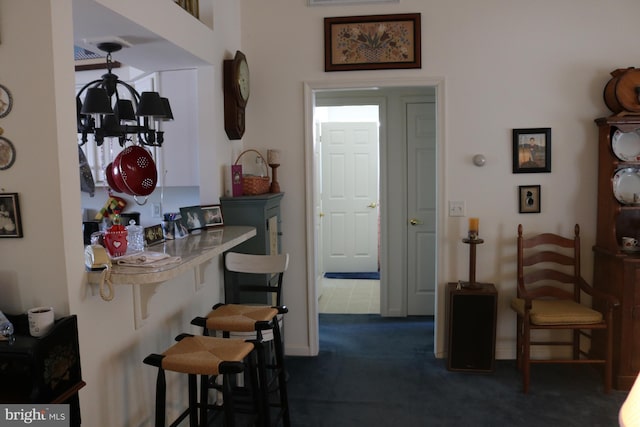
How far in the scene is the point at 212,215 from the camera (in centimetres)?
311

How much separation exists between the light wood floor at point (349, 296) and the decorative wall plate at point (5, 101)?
148 inches

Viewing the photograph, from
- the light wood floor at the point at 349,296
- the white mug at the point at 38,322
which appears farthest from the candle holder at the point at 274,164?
the white mug at the point at 38,322

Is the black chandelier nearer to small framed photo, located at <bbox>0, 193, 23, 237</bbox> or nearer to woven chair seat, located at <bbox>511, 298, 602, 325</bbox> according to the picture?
small framed photo, located at <bbox>0, 193, 23, 237</bbox>

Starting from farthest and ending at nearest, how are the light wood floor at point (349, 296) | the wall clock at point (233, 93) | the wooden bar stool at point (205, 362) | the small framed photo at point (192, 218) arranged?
the light wood floor at point (349, 296) < the wall clock at point (233, 93) < the small framed photo at point (192, 218) < the wooden bar stool at point (205, 362)

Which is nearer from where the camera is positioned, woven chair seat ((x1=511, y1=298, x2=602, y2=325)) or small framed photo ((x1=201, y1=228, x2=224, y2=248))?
small framed photo ((x1=201, y1=228, x2=224, y2=248))

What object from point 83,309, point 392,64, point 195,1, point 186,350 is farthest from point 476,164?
point 83,309

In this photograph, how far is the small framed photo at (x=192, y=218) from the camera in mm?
2871

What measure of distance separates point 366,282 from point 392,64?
326 cm

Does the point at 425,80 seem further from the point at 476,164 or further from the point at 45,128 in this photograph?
the point at 45,128

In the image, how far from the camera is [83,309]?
6.12 feet

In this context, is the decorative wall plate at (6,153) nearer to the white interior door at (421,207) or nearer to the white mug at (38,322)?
the white mug at (38,322)

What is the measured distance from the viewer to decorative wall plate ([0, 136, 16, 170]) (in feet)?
5.73

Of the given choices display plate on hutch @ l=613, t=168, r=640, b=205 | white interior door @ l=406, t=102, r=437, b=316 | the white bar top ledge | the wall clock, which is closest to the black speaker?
display plate on hutch @ l=613, t=168, r=640, b=205

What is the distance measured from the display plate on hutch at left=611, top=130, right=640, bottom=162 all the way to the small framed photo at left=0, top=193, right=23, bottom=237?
3432 millimetres
